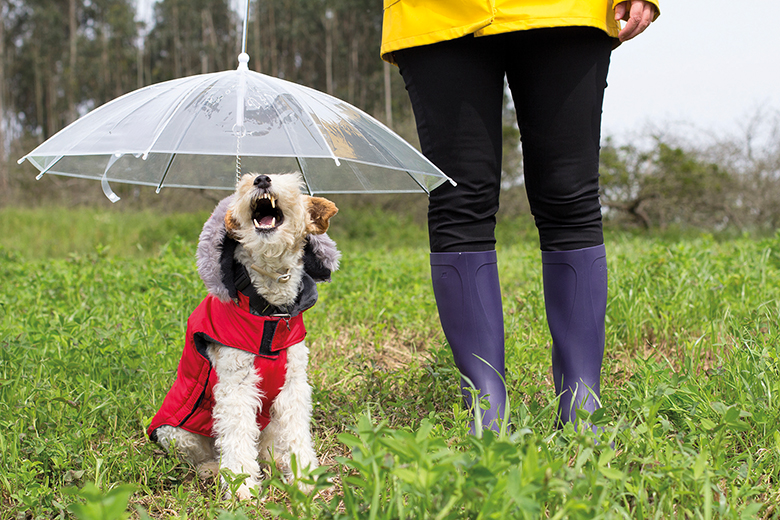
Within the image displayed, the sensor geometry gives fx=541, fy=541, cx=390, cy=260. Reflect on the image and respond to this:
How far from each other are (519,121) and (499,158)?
0.16 meters

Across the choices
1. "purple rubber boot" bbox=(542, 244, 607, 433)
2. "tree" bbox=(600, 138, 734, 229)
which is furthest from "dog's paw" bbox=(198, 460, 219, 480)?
"tree" bbox=(600, 138, 734, 229)

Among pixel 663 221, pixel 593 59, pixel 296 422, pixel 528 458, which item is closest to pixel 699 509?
pixel 528 458

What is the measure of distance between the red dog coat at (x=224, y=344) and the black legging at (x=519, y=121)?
27.1 inches

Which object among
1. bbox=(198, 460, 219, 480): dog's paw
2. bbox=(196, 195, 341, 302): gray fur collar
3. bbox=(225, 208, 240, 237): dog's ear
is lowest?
bbox=(198, 460, 219, 480): dog's paw

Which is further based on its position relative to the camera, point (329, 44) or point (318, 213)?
point (329, 44)

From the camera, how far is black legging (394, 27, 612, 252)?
6.17 feet

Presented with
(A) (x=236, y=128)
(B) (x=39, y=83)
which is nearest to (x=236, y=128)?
(A) (x=236, y=128)

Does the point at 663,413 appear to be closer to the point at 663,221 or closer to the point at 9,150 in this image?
the point at 663,221

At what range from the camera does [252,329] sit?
1879 mm

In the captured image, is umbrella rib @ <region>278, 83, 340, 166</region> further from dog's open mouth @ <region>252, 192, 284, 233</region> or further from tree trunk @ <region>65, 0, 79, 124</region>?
tree trunk @ <region>65, 0, 79, 124</region>

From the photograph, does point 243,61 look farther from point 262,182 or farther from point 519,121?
point 519,121

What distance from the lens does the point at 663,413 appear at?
2006 mm

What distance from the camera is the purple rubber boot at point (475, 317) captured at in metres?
1.98

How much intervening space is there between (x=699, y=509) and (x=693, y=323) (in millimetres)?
2007
